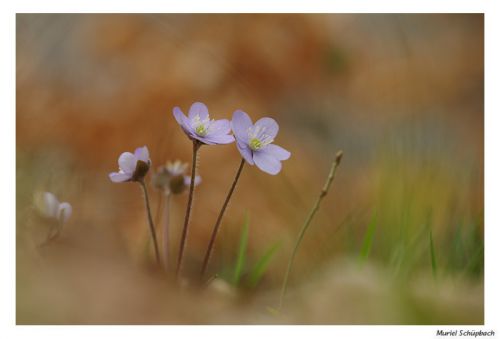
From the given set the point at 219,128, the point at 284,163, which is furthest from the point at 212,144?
the point at 284,163

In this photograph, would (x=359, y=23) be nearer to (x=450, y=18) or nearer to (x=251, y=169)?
(x=450, y=18)

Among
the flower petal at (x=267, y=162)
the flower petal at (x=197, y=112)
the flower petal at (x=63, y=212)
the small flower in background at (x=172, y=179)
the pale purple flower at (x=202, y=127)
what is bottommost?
the flower petal at (x=63, y=212)

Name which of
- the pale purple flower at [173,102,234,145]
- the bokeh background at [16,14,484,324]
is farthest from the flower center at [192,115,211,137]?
the bokeh background at [16,14,484,324]

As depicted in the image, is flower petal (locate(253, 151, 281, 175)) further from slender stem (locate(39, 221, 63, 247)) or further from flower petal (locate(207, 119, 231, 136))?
slender stem (locate(39, 221, 63, 247))

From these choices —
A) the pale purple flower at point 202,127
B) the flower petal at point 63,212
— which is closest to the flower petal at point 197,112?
the pale purple flower at point 202,127

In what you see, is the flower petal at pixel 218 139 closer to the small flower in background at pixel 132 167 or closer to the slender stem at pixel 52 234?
the small flower in background at pixel 132 167

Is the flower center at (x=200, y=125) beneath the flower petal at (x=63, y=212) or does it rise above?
above
